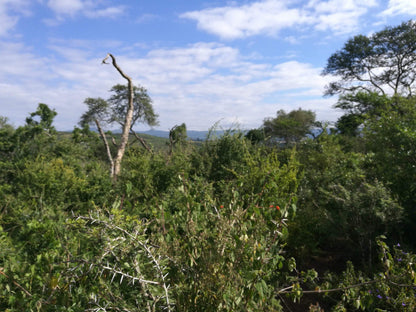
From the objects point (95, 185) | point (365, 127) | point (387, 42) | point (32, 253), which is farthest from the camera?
point (387, 42)

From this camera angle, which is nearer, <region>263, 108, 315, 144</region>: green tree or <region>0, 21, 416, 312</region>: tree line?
<region>0, 21, 416, 312</region>: tree line

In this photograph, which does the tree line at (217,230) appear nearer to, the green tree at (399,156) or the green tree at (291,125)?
the green tree at (399,156)

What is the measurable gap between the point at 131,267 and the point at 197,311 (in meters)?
0.48

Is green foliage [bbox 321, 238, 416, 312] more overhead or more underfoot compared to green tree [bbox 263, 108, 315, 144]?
more underfoot

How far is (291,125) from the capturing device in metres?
27.8

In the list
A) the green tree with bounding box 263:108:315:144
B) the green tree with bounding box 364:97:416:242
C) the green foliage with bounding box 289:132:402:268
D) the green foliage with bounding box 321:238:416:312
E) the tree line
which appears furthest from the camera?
the green tree with bounding box 263:108:315:144

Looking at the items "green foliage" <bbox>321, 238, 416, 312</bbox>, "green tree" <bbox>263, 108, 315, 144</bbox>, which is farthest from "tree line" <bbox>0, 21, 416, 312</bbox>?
"green tree" <bbox>263, 108, 315, 144</bbox>

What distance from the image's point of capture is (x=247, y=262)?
1.74 metres

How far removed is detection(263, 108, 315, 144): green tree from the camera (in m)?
27.5

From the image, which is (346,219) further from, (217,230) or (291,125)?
(291,125)

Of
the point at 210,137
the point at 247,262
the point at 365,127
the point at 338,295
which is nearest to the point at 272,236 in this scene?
the point at 247,262

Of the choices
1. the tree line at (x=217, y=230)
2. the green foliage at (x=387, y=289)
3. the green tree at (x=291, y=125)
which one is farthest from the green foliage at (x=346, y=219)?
the green tree at (x=291, y=125)

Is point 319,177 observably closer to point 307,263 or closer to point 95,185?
point 307,263

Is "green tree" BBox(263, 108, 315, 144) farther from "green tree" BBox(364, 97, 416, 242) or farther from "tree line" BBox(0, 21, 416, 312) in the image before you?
"green tree" BBox(364, 97, 416, 242)
